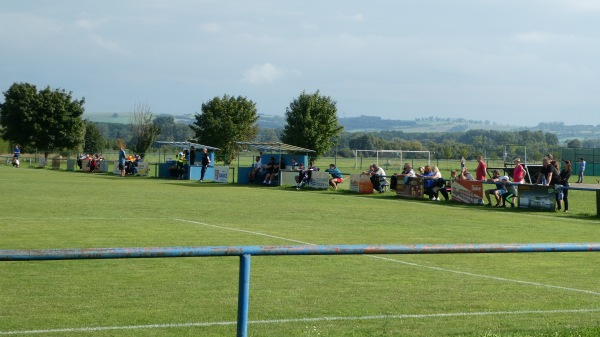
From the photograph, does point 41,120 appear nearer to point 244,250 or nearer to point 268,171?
point 268,171

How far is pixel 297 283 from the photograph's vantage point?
1175cm

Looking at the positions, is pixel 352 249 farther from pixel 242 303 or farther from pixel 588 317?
pixel 588 317

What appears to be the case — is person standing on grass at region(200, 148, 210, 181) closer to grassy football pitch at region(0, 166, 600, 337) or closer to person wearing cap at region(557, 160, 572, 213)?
person wearing cap at region(557, 160, 572, 213)

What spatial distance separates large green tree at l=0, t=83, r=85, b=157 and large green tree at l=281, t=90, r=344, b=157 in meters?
22.6

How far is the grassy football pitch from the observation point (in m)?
8.65

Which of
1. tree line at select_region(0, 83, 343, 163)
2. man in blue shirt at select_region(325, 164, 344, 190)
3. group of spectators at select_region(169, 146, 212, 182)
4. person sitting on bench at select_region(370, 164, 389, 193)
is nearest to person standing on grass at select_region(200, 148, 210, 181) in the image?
group of spectators at select_region(169, 146, 212, 182)

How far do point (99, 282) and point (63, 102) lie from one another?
278 feet

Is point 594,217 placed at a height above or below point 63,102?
below

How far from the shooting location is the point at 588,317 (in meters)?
9.30

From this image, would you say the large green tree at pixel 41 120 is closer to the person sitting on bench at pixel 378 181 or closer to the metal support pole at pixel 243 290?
the person sitting on bench at pixel 378 181

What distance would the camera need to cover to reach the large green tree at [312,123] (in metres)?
88.9

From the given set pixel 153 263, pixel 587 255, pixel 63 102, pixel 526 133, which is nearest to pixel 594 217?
pixel 587 255

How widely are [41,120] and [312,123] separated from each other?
28629mm

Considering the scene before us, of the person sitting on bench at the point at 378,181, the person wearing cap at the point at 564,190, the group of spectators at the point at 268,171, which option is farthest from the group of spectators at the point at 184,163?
the person wearing cap at the point at 564,190
